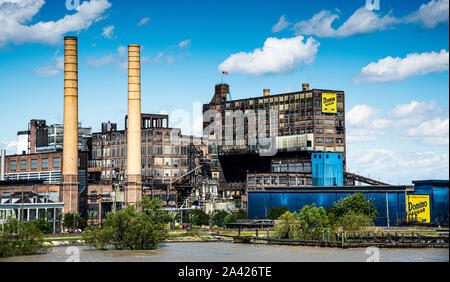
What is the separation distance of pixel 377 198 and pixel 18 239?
85.5 metres

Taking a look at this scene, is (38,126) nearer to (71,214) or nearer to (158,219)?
(71,214)

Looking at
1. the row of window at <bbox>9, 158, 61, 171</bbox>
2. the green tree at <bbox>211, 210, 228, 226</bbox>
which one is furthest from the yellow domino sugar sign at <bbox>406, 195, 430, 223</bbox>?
the row of window at <bbox>9, 158, 61, 171</bbox>

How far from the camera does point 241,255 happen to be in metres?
81.9

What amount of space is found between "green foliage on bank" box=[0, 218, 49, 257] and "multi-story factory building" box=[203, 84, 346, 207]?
90604mm

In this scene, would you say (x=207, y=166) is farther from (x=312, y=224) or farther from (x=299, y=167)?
(x=312, y=224)

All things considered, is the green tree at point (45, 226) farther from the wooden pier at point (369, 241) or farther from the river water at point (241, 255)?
the wooden pier at point (369, 241)

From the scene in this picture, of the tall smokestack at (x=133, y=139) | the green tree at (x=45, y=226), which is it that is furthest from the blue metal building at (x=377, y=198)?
the green tree at (x=45, y=226)

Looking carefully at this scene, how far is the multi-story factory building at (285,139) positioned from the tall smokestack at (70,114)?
2202 inches

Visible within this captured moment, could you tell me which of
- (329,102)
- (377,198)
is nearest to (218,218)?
(377,198)

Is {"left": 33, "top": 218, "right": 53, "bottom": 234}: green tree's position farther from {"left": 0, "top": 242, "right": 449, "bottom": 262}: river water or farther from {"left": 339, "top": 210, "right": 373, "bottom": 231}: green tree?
{"left": 339, "top": 210, "right": 373, "bottom": 231}: green tree

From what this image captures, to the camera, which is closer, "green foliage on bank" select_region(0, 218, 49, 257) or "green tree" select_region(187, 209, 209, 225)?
"green foliage on bank" select_region(0, 218, 49, 257)

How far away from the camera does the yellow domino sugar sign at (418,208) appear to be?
440 ft

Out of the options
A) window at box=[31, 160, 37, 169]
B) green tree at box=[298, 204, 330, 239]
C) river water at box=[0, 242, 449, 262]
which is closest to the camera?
river water at box=[0, 242, 449, 262]

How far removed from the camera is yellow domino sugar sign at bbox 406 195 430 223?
→ 134 m
